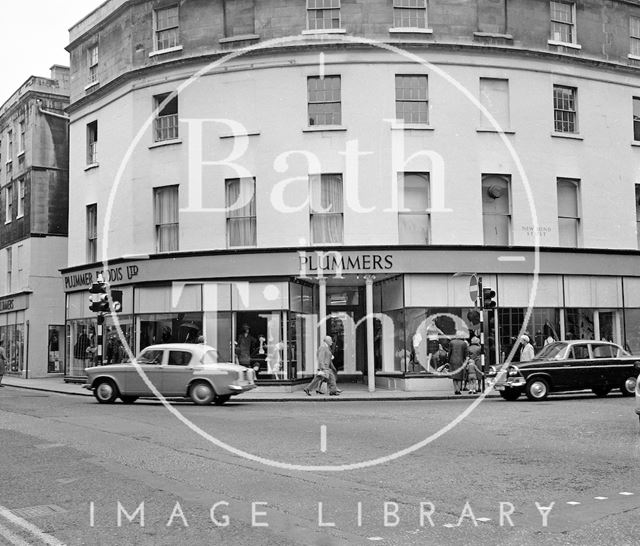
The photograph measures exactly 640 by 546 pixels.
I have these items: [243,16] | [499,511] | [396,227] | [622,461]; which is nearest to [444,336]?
[396,227]

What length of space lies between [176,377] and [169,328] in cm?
740

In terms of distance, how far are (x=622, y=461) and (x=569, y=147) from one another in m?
19.2

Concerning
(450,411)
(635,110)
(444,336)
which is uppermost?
(635,110)

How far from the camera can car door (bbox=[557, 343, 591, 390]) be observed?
819 inches

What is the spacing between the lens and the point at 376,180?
25984 millimetres

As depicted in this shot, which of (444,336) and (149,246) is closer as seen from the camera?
(444,336)

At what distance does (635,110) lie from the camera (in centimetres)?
Result: 2936

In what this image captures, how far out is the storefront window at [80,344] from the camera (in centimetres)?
3109

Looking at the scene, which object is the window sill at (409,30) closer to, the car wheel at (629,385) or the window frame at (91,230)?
the car wheel at (629,385)

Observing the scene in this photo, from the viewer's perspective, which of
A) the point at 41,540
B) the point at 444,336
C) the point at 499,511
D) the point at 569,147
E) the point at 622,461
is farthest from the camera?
the point at 569,147

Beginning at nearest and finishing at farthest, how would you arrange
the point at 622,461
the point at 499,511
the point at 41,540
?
the point at 41,540 < the point at 499,511 < the point at 622,461

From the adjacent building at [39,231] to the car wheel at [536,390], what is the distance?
25.6 metres

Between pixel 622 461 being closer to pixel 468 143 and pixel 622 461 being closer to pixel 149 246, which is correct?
pixel 468 143

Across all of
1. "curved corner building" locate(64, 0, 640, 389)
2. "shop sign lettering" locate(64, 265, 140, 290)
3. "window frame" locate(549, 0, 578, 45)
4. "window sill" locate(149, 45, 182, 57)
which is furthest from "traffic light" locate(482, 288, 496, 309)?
"window sill" locate(149, 45, 182, 57)
